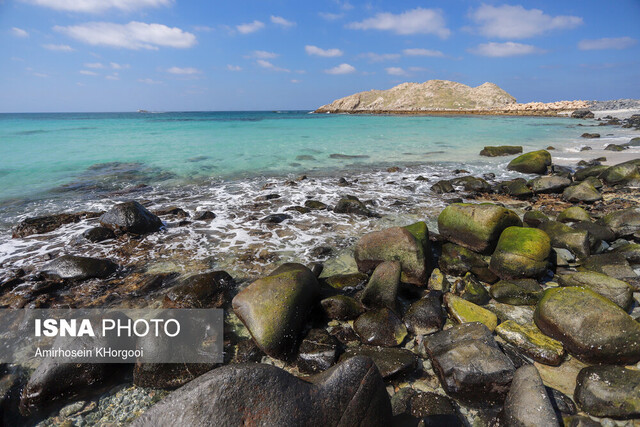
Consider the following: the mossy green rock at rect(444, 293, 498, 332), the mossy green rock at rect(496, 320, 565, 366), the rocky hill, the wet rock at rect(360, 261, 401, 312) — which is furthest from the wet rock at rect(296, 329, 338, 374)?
the rocky hill

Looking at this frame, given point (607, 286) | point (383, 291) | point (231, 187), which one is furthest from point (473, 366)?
point (231, 187)

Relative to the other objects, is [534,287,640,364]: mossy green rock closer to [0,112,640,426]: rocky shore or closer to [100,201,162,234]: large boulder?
[0,112,640,426]: rocky shore

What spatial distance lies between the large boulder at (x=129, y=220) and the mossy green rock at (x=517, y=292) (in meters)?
7.59

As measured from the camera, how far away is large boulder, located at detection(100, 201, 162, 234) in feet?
24.6

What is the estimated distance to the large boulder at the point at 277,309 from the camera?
376 centimetres

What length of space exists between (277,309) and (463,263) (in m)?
3.51

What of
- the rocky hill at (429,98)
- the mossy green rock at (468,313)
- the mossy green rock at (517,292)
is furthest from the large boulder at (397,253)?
the rocky hill at (429,98)

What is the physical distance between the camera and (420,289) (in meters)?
5.04

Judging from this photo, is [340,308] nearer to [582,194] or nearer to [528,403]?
[528,403]

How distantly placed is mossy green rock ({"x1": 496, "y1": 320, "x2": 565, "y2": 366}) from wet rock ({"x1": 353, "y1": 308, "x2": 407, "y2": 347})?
129 centimetres

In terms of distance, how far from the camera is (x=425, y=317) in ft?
13.8

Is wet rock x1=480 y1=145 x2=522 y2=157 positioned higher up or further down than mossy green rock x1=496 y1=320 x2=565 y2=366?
higher up

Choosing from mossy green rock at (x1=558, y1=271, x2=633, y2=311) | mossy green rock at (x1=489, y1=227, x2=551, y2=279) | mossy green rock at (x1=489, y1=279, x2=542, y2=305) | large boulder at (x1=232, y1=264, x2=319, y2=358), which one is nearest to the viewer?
large boulder at (x1=232, y1=264, x2=319, y2=358)

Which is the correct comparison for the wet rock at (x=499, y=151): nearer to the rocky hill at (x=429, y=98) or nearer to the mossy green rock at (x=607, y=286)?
the mossy green rock at (x=607, y=286)
